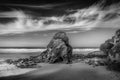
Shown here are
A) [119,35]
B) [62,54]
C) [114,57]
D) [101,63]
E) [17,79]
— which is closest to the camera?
[17,79]

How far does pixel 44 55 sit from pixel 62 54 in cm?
394

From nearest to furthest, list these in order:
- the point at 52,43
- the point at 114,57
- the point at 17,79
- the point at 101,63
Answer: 1. the point at 17,79
2. the point at 114,57
3. the point at 101,63
4. the point at 52,43

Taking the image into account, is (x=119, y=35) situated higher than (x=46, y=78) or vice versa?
(x=119, y=35)

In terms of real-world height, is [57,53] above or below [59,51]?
below

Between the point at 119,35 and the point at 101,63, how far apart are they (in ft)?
15.7

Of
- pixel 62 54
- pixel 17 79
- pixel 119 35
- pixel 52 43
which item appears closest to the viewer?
pixel 17 79

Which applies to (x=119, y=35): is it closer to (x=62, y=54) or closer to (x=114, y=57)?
(x=114, y=57)

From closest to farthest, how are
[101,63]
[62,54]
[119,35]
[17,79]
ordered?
[17,79]
[119,35]
[101,63]
[62,54]

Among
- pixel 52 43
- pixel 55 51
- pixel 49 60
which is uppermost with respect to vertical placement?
Result: pixel 52 43

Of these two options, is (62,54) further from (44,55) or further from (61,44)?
(44,55)

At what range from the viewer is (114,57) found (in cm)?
1628

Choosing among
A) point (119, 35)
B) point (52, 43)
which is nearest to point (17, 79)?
point (52, 43)

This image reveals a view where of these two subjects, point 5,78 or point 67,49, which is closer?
point 5,78

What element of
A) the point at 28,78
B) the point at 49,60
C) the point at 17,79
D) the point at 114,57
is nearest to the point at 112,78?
the point at 114,57
